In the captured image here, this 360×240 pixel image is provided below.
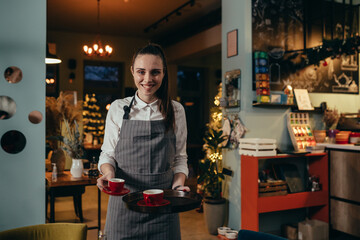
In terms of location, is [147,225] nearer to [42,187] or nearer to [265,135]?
[42,187]

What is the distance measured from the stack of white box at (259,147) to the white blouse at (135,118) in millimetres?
2000

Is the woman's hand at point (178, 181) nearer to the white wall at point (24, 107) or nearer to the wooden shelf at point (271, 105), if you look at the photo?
the white wall at point (24, 107)

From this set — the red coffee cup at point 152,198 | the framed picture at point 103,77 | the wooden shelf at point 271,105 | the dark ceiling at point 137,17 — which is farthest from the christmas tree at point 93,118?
the red coffee cup at point 152,198

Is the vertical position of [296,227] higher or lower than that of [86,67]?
lower

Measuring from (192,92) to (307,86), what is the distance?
20.6ft

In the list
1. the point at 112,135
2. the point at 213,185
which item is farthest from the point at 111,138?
the point at 213,185

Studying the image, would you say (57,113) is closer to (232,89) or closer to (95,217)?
(95,217)

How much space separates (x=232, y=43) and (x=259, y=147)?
1.40m

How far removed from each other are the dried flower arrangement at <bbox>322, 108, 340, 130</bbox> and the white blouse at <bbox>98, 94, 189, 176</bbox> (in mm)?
3252

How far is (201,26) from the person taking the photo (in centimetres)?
791

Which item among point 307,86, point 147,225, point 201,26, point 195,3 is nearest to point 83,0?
point 195,3

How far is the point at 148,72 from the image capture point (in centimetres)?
165

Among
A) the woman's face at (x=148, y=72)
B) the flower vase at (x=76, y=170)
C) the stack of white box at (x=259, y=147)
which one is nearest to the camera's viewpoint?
the woman's face at (x=148, y=72)

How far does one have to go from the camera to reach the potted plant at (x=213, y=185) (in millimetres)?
4211
